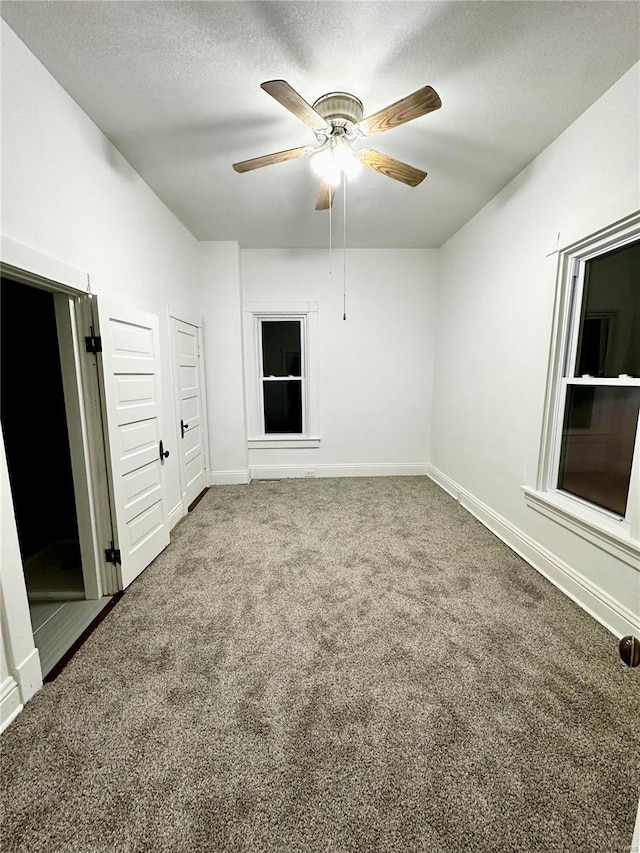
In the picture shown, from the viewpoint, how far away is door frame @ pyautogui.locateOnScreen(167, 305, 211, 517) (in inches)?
122

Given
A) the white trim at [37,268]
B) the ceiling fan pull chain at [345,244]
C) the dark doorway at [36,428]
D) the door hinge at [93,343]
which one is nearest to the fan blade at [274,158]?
the ceiling fan pull chain at [345,244]

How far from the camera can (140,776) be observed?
1163mm

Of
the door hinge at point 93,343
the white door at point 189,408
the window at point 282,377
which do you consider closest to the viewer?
the door hinge at point 93,343

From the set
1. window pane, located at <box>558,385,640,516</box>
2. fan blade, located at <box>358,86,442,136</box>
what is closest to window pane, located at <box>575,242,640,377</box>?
window pane, located at <box>558,385,640,516</box>

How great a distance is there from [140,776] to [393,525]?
2.33m

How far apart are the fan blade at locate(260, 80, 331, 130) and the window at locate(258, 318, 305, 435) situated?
2.59m

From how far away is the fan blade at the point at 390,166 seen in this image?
75.7 inches

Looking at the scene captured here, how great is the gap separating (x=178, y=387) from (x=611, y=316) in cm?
336

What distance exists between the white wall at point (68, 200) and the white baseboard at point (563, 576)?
9.28 feet

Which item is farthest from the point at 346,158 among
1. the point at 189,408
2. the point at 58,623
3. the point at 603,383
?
the point at 58,623

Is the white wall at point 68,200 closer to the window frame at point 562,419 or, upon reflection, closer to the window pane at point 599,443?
the window frame at point 562,419

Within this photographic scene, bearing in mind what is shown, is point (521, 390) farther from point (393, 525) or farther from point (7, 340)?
point (7, 340)

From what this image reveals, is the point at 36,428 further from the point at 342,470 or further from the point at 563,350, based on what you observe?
the point at 563,350

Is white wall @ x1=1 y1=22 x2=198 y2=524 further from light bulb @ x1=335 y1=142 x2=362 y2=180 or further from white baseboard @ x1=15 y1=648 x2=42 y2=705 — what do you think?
white baseboard @ x1=15 y1=648 x2=42 y2=705
